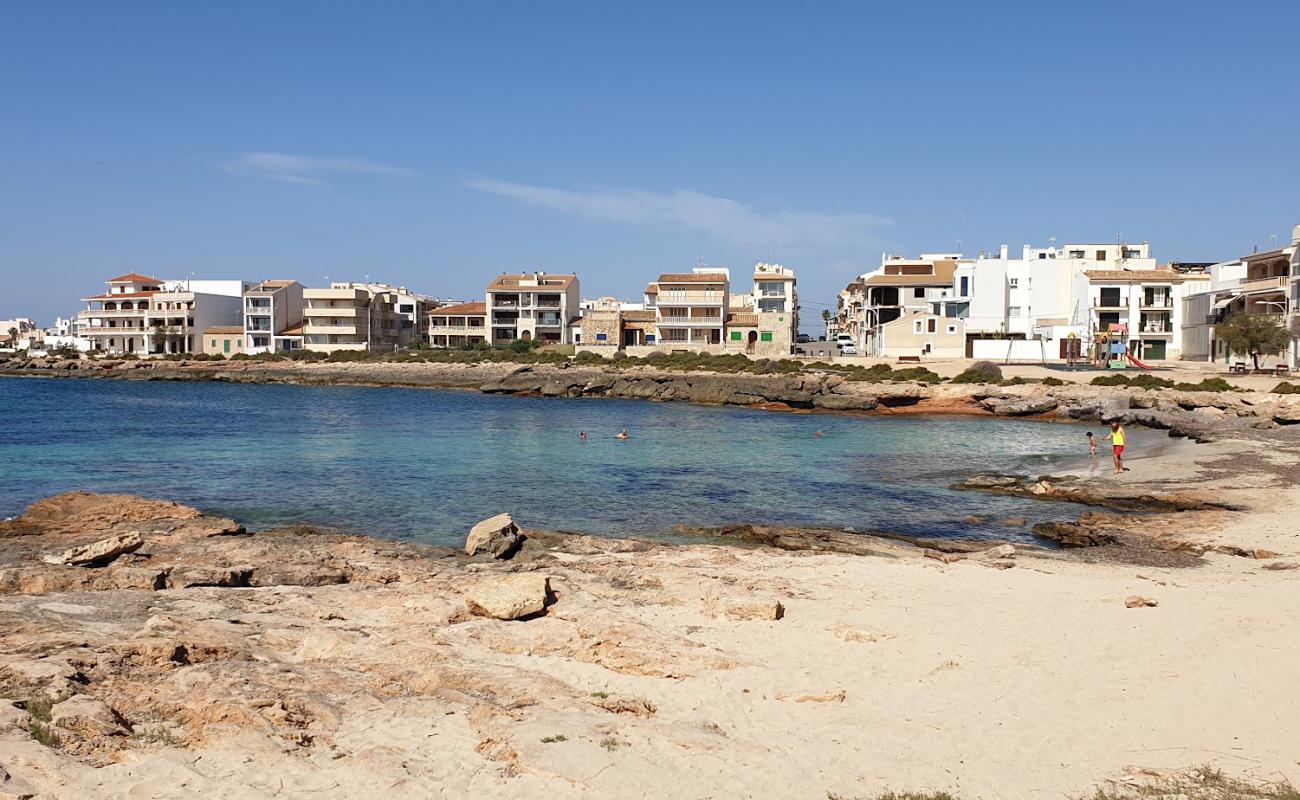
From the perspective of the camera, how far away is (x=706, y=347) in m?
95.9

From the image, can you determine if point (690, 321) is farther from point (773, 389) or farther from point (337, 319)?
point (337, 319)

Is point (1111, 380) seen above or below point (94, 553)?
above

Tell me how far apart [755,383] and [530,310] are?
148ft

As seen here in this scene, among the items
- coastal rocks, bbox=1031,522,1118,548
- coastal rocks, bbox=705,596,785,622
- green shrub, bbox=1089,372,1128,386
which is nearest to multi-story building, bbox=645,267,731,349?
green shrub, bbox=1089,372,1128,386

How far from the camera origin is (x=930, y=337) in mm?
81125

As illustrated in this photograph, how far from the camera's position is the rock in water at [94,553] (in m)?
14.9

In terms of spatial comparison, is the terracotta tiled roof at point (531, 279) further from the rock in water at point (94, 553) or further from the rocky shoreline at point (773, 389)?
the rock in water at point (94, 553)

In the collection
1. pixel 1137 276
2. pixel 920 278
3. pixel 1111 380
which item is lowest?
pixel 1111 380

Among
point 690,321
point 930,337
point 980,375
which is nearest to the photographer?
point 980,375

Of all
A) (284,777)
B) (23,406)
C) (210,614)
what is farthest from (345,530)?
(23,406)

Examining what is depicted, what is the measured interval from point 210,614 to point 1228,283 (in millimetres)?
83829

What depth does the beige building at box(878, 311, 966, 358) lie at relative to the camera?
80938 millimetres

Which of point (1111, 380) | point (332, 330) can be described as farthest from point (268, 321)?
point (1111, 380)

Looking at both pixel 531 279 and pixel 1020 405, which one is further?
pixel 531 279
